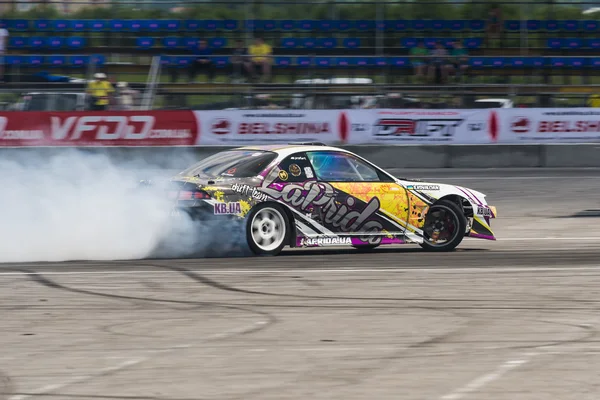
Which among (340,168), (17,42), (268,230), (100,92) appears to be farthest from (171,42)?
(268,230)

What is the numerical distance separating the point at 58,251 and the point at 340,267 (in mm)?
3067

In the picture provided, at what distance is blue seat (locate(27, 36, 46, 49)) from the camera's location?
28.9m

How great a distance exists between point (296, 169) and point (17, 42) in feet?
65.1

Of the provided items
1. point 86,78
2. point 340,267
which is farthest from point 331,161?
point 86,78

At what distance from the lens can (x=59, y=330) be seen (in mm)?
6906

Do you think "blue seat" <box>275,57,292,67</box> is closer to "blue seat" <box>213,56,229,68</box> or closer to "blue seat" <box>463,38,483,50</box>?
"blue seat" <box>213,56,229,68</box>

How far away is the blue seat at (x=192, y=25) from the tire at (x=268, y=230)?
A: 1951 centimetres

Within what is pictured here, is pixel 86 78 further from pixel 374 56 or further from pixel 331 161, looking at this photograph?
pixel 331 161

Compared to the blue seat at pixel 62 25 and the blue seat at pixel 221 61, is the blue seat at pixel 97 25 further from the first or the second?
the blue seat at pixel 221 61

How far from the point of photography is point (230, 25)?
29.5m

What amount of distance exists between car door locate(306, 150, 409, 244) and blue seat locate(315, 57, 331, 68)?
52.1ft

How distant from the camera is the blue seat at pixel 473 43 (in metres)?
29.7

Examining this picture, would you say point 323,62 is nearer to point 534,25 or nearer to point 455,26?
point 455,26

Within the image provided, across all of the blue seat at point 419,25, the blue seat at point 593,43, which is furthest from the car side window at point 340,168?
the blue seat at point 593,43
